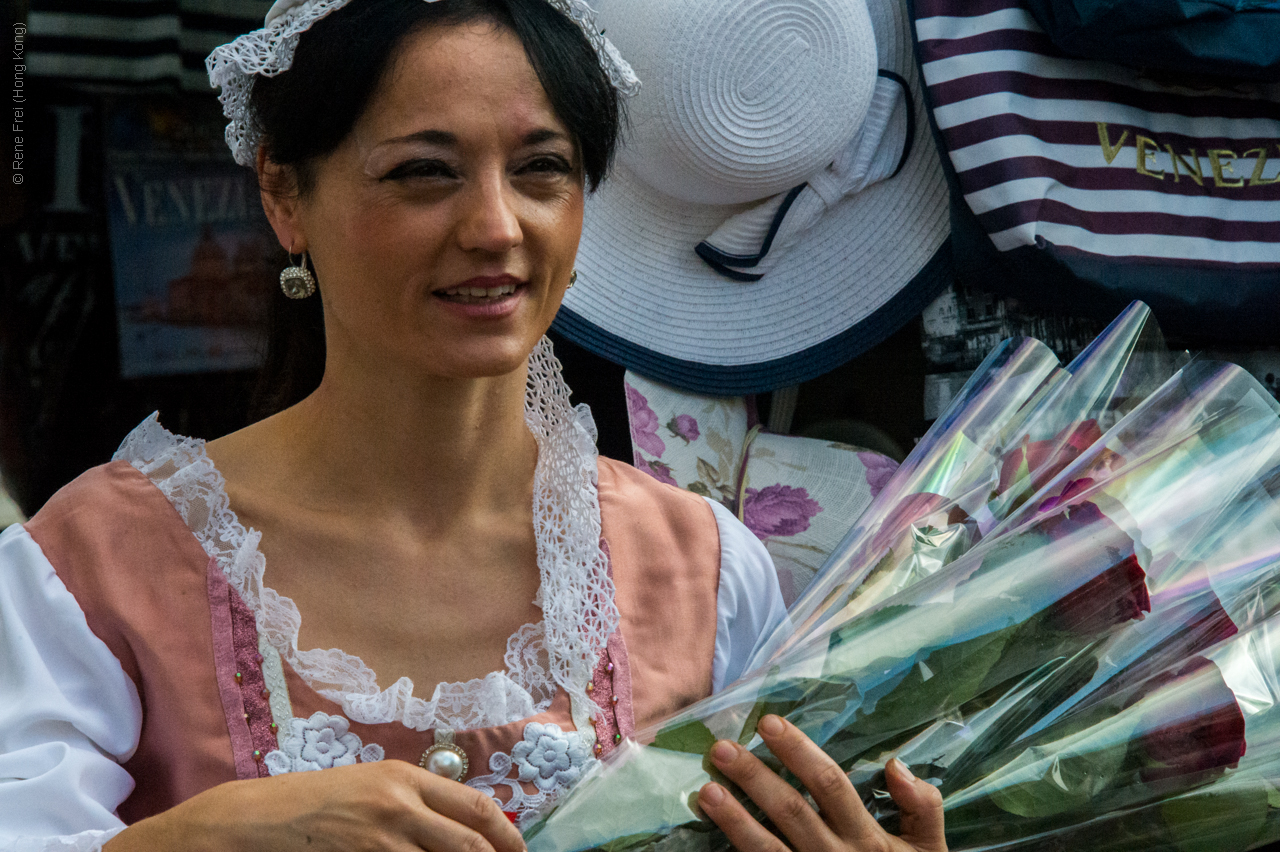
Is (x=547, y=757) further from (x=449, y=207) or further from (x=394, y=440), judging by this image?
(x=449, y=207)

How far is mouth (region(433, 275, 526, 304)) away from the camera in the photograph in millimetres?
1271

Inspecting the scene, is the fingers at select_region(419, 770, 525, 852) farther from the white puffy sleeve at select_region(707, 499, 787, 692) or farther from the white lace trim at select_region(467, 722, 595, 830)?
the white puffy sleeve at select_region(707, 499, 787, 692)

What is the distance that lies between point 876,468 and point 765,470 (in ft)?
0.63

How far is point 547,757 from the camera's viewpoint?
50.8 inches

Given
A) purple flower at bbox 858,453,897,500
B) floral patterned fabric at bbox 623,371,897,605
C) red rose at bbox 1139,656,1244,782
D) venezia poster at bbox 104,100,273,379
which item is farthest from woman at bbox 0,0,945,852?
venezia poster at bbox 104,100,273,379

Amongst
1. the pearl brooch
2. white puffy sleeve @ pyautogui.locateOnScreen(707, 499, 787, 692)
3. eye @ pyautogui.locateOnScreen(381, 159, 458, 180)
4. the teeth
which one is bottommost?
the pearl brooch

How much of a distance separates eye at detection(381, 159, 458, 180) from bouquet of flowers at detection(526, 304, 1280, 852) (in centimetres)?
61

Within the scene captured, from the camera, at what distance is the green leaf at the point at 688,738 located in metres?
→ 1.04

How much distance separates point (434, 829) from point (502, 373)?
21.3 inches

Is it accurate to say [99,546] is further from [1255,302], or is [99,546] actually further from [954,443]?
[1255,302]

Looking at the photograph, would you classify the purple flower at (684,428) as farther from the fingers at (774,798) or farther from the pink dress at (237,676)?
the fingers at (774,798)

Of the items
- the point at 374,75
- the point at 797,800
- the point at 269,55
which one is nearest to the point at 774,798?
the point at 797,800

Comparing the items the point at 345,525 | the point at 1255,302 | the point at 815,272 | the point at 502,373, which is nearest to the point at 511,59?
the point at 502,373

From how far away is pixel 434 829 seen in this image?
0.94 metres
